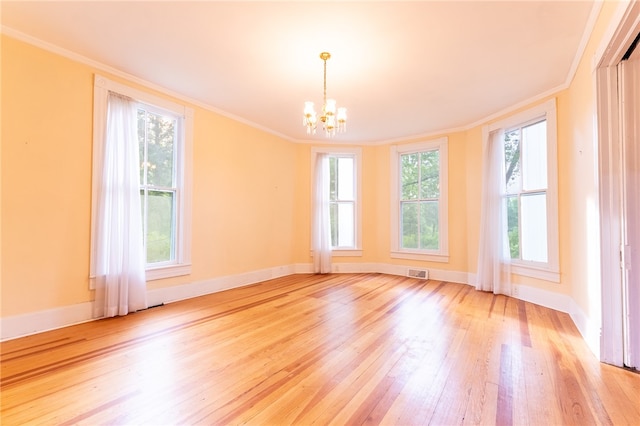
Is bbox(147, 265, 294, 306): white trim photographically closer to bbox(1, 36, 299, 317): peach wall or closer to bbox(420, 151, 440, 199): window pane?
bbox(1, 36, 299, 317): peach wall

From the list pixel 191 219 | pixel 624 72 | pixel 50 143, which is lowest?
pixel 191 219

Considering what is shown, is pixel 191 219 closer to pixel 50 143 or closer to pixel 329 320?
pixel 50 143

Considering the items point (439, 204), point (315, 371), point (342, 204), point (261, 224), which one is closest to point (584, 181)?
point (439, 204)

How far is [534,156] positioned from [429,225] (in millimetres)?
2071

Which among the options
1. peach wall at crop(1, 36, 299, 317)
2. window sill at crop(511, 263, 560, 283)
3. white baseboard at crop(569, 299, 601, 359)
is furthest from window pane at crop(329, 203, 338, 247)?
white baseboard at crop(569, 299, 601, 359)

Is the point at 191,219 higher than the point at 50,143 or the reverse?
the reverse

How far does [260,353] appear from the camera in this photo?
232 cm

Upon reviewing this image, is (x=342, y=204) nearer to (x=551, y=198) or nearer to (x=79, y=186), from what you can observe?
(x=551, y=198)

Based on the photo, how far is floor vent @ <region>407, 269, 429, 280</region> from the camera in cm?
543

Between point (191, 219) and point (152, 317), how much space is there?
1.41 m

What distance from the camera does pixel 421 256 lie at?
5.54 meters

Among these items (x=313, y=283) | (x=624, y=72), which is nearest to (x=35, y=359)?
(x=313, y=283)

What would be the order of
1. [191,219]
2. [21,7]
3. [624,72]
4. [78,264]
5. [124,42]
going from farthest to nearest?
[191,219]
[78,264]
[124,42]
[21,7]
[624,72]

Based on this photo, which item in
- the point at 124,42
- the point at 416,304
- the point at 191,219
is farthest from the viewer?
the point at 191,219
